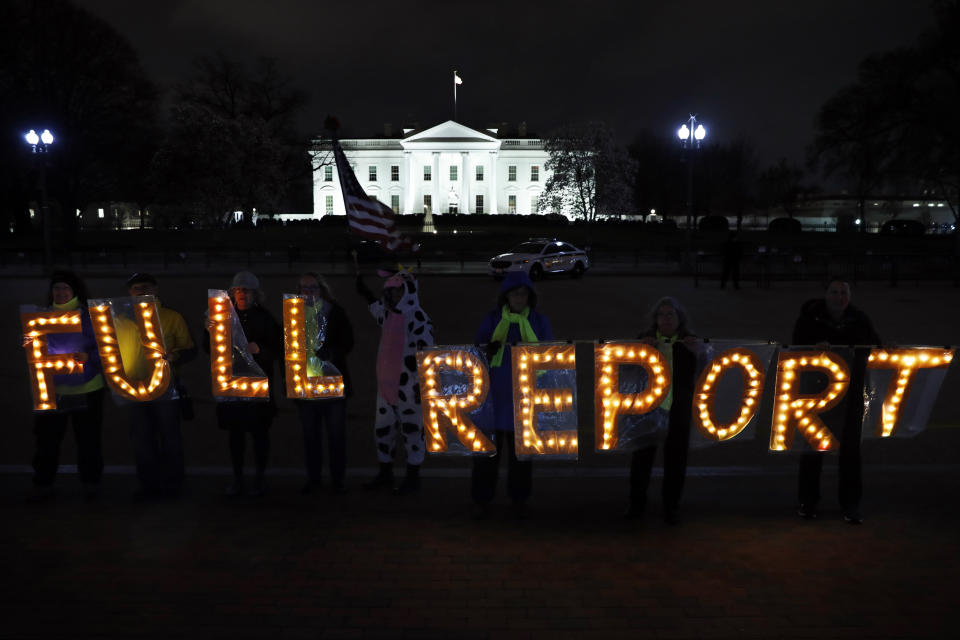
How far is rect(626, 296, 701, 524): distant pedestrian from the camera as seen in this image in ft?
17.7

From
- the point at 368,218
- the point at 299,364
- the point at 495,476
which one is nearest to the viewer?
the point at 495,476

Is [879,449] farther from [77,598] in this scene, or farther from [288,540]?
[77,598]

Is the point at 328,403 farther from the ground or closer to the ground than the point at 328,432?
farther from the ground

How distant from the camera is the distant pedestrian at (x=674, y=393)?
5.41m

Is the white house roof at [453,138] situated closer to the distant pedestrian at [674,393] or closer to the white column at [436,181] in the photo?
the white column at [436,181]

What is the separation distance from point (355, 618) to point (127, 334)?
300 centimetres

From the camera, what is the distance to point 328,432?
6.12 meters

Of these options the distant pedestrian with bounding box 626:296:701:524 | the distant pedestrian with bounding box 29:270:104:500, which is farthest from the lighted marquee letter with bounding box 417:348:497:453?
the distant pedestrian with bounding box 29:270:104:500

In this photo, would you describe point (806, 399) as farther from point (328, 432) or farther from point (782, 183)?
point (782, 183)

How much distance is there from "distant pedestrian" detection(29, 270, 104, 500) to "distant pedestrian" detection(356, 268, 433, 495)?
2.19 meters

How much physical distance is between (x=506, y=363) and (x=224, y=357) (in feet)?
7.16

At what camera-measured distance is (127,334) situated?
231 inches

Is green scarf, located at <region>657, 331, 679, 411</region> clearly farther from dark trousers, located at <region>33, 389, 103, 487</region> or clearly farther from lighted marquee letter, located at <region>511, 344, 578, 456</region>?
dark trousers, located at <region>33, 389, 103, 487</region>

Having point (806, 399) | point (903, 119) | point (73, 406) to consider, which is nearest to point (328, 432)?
point (73, 406)
